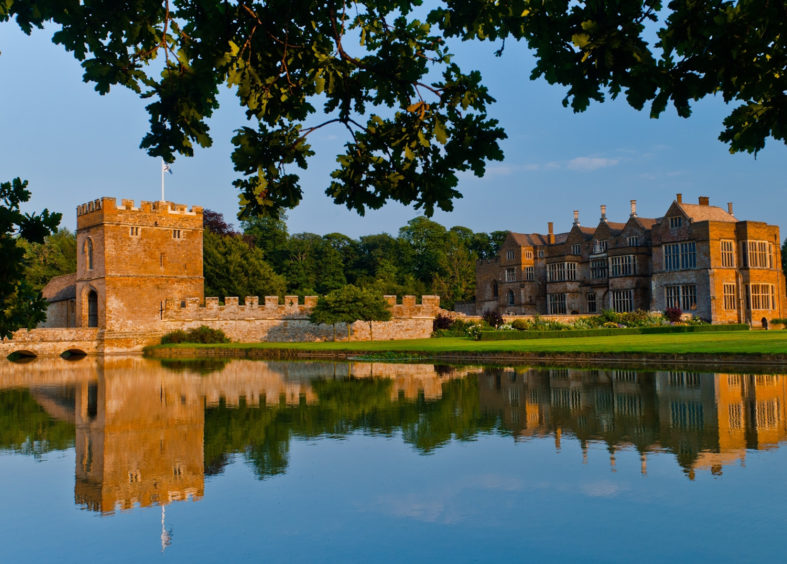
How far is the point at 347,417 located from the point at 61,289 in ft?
131

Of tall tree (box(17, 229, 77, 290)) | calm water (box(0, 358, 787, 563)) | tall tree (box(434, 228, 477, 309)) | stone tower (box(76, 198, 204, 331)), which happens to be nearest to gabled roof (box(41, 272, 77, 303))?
stone tower (box(76, 198, 204, 331))

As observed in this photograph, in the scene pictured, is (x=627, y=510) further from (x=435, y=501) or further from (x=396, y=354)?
(x=396, y=354)

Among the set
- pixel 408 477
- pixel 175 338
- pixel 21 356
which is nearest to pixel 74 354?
pixel 21 356

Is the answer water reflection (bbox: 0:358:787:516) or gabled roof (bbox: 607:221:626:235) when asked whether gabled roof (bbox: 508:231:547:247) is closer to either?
gabled roof (bbox: 607:221:626:235)

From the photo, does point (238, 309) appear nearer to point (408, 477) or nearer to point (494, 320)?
point (494, 320)

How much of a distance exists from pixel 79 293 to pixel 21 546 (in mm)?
39895

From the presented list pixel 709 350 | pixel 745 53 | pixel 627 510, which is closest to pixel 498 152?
pixel 745 53

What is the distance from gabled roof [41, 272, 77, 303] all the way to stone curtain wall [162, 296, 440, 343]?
7.83m

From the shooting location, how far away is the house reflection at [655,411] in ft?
31.4

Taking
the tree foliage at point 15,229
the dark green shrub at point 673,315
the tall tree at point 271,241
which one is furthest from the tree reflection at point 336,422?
the tall tree at point 271,241

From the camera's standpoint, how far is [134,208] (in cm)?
4206

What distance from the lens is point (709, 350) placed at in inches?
853

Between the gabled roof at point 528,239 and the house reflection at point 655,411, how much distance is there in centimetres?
3578

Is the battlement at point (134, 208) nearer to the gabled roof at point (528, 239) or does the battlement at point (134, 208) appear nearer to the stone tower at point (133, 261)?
the stone tower at point (133, 261)
